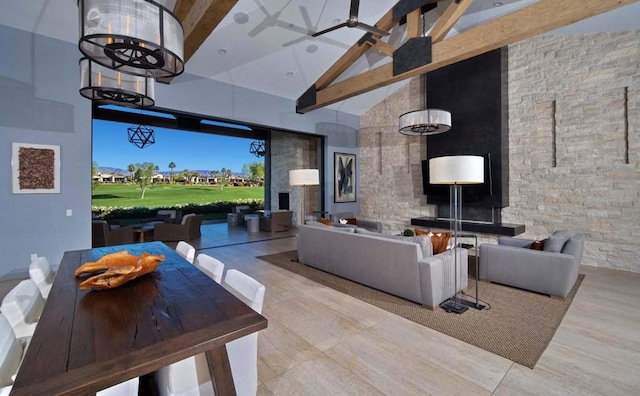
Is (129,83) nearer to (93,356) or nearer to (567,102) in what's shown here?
(93,356)

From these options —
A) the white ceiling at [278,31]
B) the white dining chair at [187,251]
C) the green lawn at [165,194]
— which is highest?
the white ceiling at [278,31]

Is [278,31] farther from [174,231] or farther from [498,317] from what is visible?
[498,317]

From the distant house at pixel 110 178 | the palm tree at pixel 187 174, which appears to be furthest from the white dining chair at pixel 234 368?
the palm tree at pixel 187 174

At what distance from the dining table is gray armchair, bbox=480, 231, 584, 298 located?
143 inches

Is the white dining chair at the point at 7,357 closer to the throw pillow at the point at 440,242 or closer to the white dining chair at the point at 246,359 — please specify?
the white dining chair at the point at 246,359

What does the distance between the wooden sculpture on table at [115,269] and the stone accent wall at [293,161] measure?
283 inches

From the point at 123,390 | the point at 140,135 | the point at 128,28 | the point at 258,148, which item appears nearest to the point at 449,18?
the point at 128,28

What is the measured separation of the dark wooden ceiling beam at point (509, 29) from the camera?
133 inches

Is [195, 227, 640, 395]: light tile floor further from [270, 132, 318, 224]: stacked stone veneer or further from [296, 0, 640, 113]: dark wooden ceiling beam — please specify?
[270, 132, 318, 224]: stacked stone veneer

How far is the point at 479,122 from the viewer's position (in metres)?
6.06

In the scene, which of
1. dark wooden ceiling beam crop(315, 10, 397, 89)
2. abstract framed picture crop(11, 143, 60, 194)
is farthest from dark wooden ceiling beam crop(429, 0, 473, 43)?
abstract framed picture crop(11, 143, 60, 194)

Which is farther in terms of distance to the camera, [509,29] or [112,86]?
[509,29]

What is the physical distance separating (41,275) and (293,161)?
7590mm

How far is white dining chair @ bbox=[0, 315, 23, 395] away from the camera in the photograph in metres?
1.13
